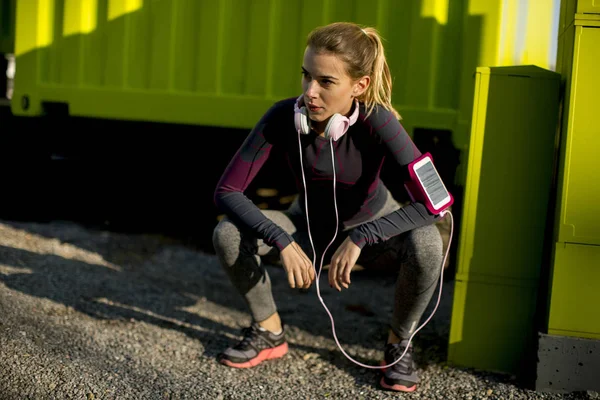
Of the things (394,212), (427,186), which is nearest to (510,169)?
(427,186)

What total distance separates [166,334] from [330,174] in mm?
1099

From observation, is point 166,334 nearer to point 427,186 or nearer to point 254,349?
point 254,349

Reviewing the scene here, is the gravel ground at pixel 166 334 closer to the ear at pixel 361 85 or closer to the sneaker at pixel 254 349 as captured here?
the sneaker at pixel 254 349

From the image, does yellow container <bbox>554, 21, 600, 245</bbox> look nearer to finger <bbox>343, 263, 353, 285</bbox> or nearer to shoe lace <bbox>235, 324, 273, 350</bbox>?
finger <bbox>343, 263, 353, 285</bbox>

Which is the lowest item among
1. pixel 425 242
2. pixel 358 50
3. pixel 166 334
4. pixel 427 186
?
pixel 166 334

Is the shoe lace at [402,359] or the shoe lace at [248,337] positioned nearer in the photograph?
the shoe lace at [402,359]

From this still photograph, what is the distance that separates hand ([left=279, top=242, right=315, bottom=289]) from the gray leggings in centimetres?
25

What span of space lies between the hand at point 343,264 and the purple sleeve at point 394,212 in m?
0.03

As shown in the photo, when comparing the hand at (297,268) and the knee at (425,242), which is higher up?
the knee at (425,242)

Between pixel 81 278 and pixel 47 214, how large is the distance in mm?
1595

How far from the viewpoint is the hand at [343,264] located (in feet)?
7.89

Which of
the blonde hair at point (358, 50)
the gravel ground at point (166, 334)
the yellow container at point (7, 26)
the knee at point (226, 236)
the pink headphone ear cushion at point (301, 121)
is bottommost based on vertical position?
the gravel ground at point (166, 334)

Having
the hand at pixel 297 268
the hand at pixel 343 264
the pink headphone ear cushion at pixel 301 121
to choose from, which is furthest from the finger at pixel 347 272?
the pink headphone ear cushion at pixel 301 121

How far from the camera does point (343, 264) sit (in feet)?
7.90
